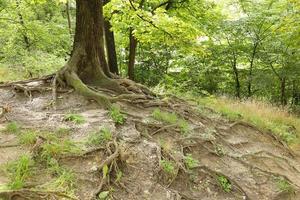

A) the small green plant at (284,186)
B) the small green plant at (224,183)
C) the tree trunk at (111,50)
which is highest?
the tree trunk at (111,50)

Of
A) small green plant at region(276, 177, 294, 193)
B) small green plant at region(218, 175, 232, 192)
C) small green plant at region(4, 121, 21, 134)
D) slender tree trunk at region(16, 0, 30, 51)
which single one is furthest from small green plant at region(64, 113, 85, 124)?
slender tree trunk at region(16, 0, 30, 51)

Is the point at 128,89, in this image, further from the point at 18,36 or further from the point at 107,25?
the point at 18,36

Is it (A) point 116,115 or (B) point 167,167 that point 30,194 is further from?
(A) point 116,115

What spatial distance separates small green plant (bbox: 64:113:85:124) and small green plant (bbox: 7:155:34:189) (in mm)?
1510

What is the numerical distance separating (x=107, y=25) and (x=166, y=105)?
5353 mm

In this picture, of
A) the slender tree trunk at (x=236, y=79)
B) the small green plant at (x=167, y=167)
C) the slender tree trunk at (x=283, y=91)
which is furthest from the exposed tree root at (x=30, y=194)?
the slender tree trunk at (x=283, y=91)

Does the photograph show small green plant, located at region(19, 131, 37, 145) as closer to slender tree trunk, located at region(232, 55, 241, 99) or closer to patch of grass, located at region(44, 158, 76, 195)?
patch of grass, located at region(44, 158, 76, 195)

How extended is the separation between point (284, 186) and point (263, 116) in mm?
3689

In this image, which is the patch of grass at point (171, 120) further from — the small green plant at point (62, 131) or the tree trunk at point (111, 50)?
the tree trunk at point (111, 50)

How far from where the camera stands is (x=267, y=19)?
40.7 ft

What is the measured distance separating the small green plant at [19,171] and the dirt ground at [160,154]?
9cm

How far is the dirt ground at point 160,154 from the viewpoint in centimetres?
447

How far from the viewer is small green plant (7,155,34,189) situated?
11.9ft

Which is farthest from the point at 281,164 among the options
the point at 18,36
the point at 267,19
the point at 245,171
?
the point at 18,36
